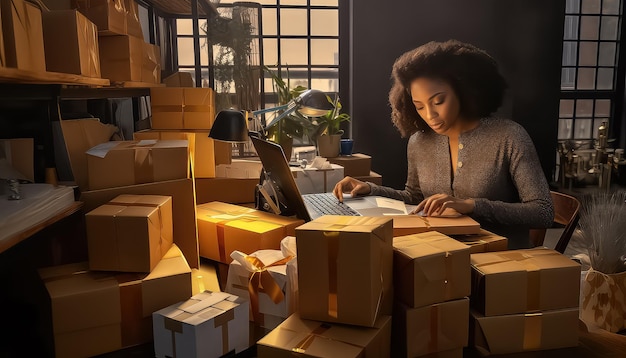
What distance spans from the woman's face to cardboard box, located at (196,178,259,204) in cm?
76

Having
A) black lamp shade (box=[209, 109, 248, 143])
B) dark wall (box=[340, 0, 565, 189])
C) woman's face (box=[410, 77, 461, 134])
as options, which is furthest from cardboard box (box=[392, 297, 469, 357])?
dark wall (box=[340, 0, 565, 189])

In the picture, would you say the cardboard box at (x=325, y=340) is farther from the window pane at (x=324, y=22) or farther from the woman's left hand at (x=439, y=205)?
the window pane at (x=324, y=22)

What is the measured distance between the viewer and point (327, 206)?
1926 millimetres

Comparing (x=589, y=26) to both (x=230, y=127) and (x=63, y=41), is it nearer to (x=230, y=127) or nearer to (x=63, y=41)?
(x=230, y=127)

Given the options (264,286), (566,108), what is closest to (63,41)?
(264,286)

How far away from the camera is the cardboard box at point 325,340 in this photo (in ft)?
3.12

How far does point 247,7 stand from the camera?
3.53m

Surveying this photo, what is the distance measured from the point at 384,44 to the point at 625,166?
240cm

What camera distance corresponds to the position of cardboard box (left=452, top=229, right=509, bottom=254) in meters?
1.36

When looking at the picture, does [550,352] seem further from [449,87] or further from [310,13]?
[310,13]

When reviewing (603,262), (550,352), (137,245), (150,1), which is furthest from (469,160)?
(150,1)

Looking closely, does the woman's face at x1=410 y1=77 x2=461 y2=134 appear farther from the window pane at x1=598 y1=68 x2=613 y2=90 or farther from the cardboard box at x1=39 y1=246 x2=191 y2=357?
the window pane at x1=598 y1=68 x2=613 y2=90

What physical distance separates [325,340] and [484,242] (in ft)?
1.92

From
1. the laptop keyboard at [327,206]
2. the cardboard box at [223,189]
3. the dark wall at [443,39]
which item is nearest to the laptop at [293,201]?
the laptop keyboard at [327,206]
